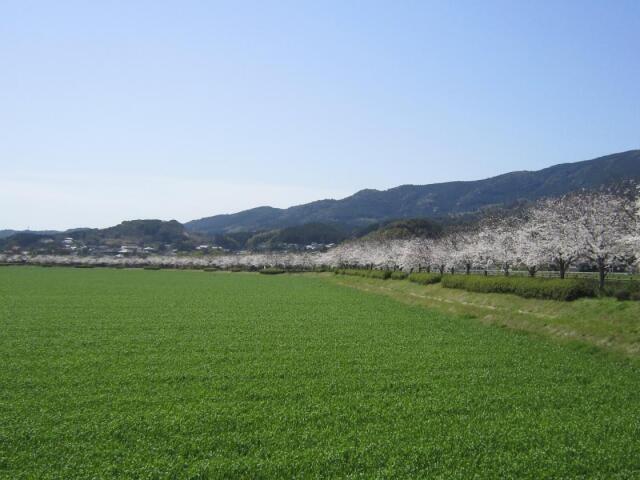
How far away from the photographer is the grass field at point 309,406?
11070 mm

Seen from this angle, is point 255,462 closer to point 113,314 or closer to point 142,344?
point 142,344

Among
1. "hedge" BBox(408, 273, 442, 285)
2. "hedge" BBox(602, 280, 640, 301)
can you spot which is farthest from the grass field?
"hedge" BBox(408, 273, 442, 285)

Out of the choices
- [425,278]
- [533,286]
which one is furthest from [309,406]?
[425,278]

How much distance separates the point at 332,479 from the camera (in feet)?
33.6

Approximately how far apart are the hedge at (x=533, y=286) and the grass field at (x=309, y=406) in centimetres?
792

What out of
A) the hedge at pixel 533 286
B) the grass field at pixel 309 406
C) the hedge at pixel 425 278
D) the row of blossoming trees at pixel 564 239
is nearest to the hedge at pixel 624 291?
the hedge at pixel 533 286

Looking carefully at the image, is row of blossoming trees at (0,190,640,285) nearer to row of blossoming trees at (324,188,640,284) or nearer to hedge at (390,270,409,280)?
row of blossoming trees at (324,188,640,284)

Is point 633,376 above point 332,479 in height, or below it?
below

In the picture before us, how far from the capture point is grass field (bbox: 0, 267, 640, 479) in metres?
11.1

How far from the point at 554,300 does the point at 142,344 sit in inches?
1181

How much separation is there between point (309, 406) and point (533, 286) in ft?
98.0

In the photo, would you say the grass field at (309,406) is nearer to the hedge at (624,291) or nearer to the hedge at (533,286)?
the hedge at (533,286)

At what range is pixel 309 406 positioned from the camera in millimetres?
15109

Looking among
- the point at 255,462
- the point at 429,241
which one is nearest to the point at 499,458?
the point at 255,462
